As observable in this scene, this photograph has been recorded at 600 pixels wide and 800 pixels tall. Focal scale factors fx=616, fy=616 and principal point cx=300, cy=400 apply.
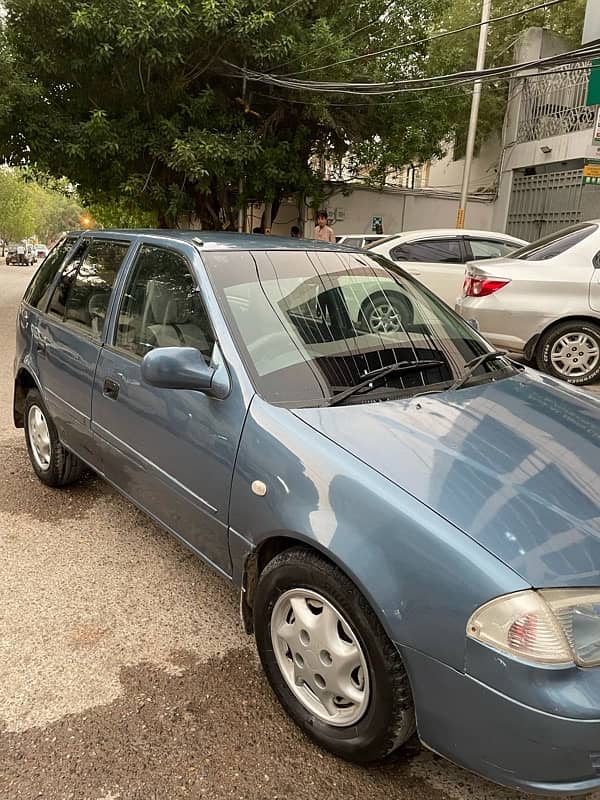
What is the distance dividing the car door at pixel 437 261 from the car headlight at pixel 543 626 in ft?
24.2

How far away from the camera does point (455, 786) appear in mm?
1994

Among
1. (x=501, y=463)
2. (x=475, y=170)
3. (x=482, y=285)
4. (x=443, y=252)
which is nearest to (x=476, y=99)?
(x=475, y=170)

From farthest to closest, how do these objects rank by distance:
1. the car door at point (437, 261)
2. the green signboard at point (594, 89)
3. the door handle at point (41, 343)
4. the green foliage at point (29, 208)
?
the green foliage at point (29, 208) < the car door at point (437, 261) < the green signboard at point (594, 89) < the door handle at point (41, 343)

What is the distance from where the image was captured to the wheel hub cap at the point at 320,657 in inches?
75.5

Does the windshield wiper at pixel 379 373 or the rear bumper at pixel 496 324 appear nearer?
the windshield wiper at pixel 379 373

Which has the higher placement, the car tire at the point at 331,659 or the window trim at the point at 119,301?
the window trim at the point at 119,301

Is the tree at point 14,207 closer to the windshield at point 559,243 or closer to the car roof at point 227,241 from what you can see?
the windshield at point 559,243

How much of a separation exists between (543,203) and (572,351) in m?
9.99

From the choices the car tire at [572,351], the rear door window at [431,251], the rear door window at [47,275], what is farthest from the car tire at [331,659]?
the rear door window at [431,251]

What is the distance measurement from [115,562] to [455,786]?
1.98 m

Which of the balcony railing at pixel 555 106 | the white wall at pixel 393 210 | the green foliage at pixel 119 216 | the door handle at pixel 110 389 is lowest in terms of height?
the door handle at pixel 110 389

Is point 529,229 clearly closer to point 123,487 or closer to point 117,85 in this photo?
point 117,85

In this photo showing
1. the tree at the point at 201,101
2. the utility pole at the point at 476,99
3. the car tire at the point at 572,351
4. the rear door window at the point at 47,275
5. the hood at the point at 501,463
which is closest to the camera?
the hood at the point at 501,463

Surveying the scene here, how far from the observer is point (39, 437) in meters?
4.11
